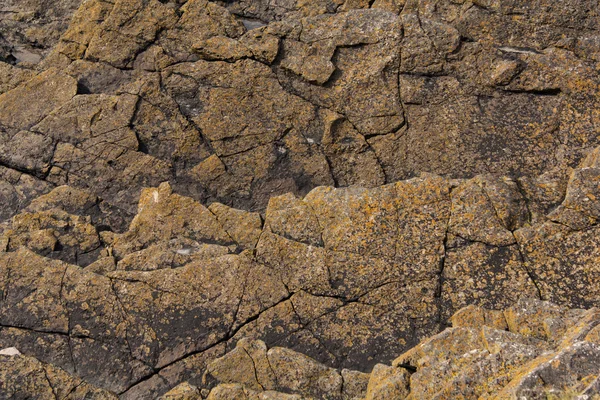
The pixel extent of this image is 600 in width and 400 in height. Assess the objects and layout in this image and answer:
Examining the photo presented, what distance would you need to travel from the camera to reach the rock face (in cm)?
1111

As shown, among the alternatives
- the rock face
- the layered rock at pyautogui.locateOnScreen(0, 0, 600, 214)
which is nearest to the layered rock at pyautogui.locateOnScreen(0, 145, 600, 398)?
the rock face

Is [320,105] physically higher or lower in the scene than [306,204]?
higher

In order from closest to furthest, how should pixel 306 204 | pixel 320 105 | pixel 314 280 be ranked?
1. pixel 314 280
2. pixel 306 204
3. pixel 320 105

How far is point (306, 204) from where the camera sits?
511 inches

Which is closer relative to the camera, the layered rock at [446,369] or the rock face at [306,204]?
the layered rock at [446,369]

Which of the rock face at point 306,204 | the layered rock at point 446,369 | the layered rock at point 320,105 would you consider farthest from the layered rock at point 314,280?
the layered rock at point 320,105

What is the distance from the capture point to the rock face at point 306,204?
11.1 metres

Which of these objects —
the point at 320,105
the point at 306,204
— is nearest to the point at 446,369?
the point at 306,204

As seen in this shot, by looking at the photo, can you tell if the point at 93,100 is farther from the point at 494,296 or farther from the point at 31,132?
the point at 494,296

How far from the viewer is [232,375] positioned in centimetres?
1100

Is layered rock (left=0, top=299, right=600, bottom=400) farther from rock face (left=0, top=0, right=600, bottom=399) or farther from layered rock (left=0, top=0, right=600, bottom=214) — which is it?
layered rock (left=0, top=0, right=600, bottom=214)

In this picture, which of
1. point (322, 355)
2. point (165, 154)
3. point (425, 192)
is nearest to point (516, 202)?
point (425, 192)

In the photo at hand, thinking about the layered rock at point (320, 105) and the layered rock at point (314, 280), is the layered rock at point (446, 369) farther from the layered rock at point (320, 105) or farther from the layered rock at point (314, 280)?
the layered rock at point (320, 105)

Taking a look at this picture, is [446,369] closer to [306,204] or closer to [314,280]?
[314,280]
